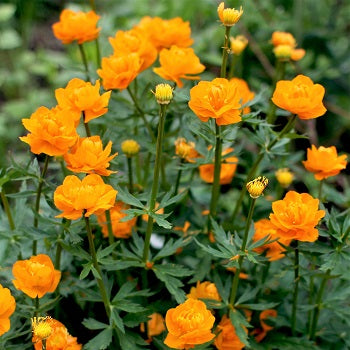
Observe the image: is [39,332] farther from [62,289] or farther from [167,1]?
[167,1]

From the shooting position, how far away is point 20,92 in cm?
344

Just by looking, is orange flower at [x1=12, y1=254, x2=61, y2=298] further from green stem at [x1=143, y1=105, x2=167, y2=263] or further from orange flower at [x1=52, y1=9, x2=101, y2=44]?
orange flower at [x1=52, y1=9, x2=101, y2=44]

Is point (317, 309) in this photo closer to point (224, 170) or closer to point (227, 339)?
point (227, 339)

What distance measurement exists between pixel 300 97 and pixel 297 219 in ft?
0.81

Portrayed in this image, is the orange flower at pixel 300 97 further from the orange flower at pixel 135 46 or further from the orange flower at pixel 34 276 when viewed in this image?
the orange flower at pixel 34 276

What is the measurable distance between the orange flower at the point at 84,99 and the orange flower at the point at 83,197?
171mm

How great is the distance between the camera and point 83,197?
1129 millimetres

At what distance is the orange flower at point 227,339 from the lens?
143 centimetres

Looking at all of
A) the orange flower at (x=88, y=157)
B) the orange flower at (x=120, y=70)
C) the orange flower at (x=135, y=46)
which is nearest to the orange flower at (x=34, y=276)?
the orange flower at (x=88, y=157)

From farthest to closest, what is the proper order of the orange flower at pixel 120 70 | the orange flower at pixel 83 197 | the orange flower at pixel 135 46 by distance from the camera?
the orange flower at pixel 135 46
the orange flower at pixel 120 70
the orange flower at pixel 83 197

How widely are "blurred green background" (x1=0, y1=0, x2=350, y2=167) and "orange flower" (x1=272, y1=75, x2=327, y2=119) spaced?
1435 mm

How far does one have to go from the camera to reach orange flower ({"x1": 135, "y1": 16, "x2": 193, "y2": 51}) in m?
1.60

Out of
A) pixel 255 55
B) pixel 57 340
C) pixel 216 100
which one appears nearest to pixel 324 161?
pixel 216 100

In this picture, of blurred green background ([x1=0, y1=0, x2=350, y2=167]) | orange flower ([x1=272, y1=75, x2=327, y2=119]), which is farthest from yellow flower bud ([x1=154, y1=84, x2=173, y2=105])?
blurred green background ([x1=0, y1=0, x2=350, y2=167])
